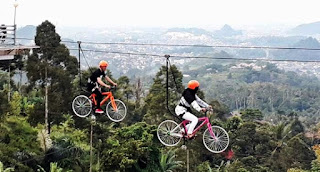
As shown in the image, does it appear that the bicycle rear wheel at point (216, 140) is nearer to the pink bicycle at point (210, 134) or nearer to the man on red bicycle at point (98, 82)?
the pink bicycle at point (210, 134)

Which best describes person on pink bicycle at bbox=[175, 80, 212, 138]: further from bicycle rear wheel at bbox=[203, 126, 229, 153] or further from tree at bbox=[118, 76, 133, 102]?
tree at bbox=[118, 76, 133, 102]

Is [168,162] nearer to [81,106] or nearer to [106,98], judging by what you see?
[81,106]

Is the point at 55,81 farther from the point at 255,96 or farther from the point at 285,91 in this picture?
the point at 285,91

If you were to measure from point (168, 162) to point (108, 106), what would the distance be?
12.6 metres

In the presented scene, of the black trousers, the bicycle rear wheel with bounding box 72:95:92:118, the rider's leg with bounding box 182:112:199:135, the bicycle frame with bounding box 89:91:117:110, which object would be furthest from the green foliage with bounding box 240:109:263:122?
the rider's leg with bounding box 182:112:199:135

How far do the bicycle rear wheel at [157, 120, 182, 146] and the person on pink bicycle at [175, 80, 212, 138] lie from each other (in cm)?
62

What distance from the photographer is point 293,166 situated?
2977 centimetres

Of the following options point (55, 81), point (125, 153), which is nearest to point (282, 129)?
point (125, 153)

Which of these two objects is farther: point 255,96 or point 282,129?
point 255,96

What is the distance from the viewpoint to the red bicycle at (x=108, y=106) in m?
11.8

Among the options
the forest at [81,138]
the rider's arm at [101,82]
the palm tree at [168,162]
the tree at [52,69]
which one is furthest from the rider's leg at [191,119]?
the palm tree at [168,162]

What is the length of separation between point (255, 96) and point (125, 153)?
73946 mm

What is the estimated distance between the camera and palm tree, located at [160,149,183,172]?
23.7 m

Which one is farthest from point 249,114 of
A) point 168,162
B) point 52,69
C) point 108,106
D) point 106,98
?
point 106,98
